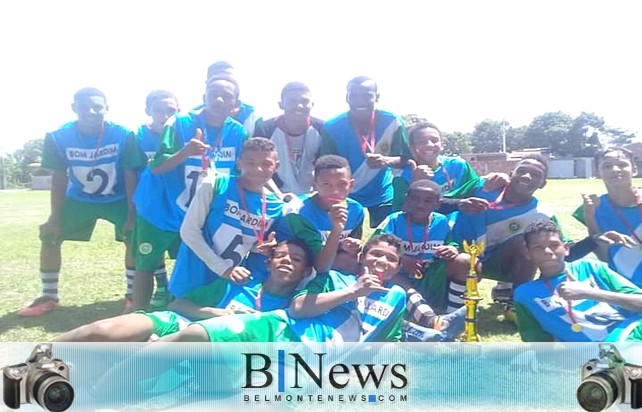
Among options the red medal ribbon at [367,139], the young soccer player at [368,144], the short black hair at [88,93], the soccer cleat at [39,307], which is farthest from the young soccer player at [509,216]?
the soccer cleat at [39,307]

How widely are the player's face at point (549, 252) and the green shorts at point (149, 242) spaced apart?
191cm

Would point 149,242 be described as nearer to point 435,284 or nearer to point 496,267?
point 435,284

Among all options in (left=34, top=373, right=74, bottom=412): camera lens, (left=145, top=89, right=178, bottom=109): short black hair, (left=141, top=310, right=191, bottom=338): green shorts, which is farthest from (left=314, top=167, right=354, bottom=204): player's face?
(left=34, top=373, right=74, bottom=412): camera lens

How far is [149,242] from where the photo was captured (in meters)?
3.50

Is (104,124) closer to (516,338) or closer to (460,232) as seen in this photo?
(460,232)

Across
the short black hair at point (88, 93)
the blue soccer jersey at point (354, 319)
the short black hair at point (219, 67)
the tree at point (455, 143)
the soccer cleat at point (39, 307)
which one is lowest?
the soccer cleat at point (39, 307)

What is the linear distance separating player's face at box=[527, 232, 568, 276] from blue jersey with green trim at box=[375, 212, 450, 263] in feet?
1.77

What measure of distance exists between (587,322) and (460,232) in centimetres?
93

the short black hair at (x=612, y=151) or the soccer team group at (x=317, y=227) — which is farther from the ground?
the short black hair at (x=612, y=151)

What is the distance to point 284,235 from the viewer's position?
9.45ft

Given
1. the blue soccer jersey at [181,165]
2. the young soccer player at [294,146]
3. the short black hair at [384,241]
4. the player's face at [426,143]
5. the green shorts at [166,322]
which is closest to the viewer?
the green shorts at [166,322]

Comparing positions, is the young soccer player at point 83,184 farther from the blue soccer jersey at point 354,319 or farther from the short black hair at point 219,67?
the blue soccer jersey at point 354,319

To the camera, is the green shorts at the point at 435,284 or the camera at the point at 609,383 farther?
the green shorts at the point at 435,284

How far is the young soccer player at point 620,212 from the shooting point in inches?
114
